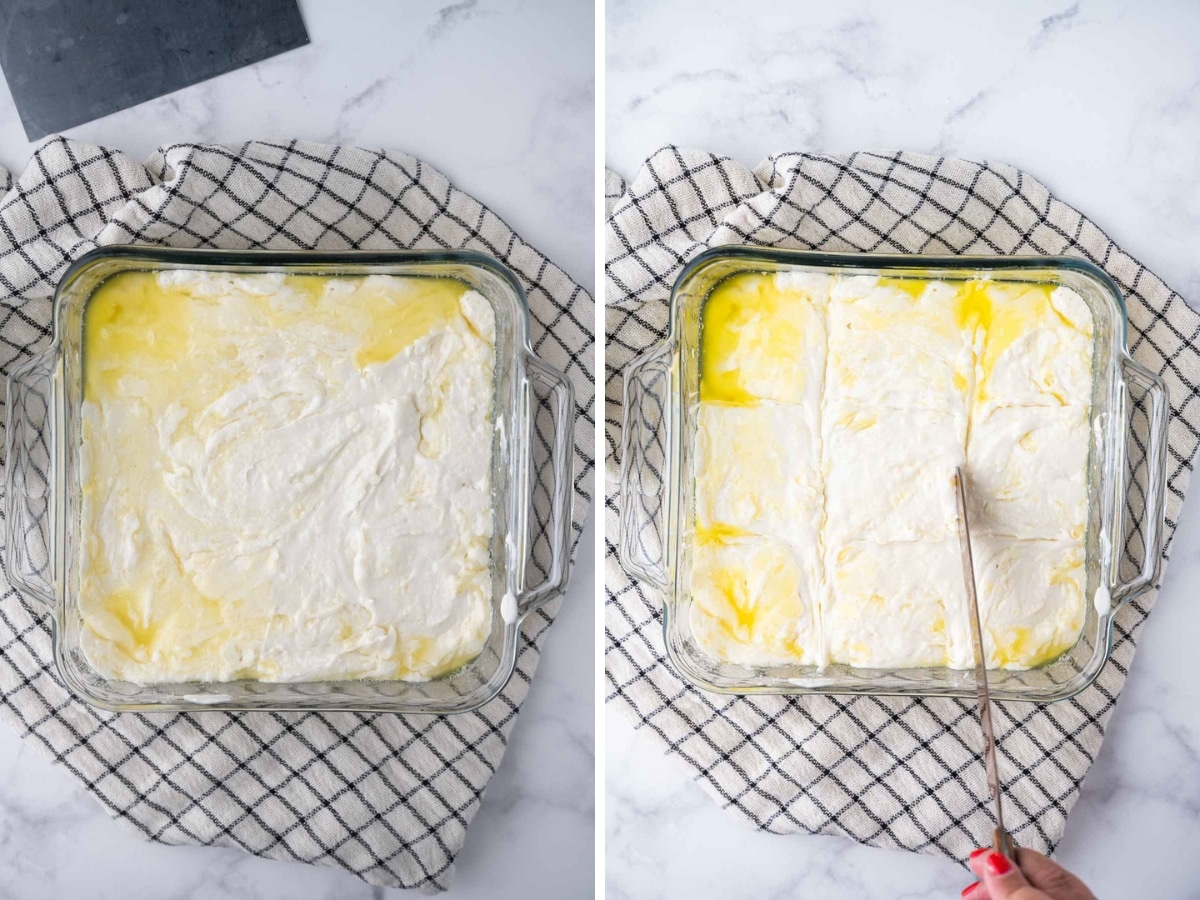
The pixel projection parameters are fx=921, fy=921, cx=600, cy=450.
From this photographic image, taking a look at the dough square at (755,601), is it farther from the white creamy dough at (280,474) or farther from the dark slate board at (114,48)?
the dark slate board at (114,48)

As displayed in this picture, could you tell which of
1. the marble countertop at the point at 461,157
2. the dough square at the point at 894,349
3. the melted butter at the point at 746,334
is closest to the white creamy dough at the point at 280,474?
the marble countertop at the point at 461,157

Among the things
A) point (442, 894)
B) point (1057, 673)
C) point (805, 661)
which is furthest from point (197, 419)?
point (1057, 673)

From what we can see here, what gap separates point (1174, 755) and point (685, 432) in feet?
→ 2.55

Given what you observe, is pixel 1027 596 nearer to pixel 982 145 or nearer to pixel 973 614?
pixel 973 614

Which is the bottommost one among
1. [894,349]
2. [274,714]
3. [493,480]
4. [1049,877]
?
[1049,877]

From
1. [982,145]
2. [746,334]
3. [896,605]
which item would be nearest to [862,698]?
[896,605]

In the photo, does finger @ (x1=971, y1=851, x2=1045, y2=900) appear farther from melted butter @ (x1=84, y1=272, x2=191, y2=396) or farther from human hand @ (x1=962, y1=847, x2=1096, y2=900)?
melted butter @ (x1=84, y1=272, x2=191, y2=396)

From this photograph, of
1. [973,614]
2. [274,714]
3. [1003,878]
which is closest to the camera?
[1003,878]

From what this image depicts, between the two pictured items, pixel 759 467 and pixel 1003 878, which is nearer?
pixel 1003 878

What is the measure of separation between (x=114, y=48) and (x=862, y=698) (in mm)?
1246

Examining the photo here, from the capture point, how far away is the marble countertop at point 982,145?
1197 millimetres

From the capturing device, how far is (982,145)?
1.21 m

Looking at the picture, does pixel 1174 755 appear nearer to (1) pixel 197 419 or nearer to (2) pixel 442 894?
(2) pixel 442 894

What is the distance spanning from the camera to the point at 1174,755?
47.4 inches
